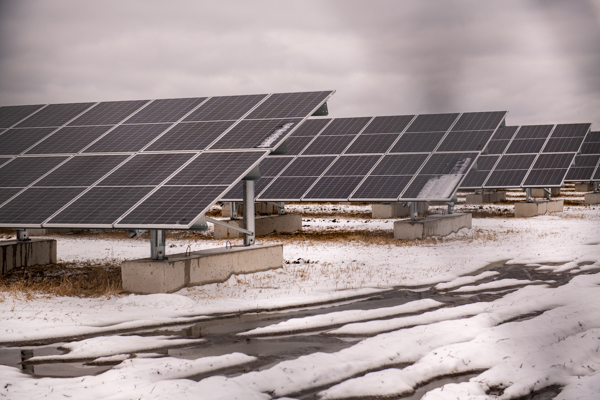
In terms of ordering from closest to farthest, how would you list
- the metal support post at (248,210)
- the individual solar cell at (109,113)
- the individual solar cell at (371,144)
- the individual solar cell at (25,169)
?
the individual solar cell at (25,169) → the metal support post at (248,210) → the individual solar cell at (109,113) → the individual solar cell at (371,144)

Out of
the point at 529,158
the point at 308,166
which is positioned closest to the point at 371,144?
the point at 308,166

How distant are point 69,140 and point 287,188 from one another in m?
9.95

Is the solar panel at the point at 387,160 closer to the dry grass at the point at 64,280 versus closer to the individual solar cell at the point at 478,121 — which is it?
the individual solar cell at the point at 478,121

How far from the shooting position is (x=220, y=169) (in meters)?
15.0

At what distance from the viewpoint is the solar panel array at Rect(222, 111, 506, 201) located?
24734 millimetres

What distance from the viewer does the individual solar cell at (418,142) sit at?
91.0ft

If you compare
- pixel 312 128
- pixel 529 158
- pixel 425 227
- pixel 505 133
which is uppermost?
pixel 505 133

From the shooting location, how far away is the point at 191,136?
17.2 m

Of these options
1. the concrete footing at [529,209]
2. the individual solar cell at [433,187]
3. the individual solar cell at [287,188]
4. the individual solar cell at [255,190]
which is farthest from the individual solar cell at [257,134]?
the concrete footing at [529,209]

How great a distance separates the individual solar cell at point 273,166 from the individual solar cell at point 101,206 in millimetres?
13172

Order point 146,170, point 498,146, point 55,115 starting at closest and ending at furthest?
point 146,170
point 55,115
point 498,146

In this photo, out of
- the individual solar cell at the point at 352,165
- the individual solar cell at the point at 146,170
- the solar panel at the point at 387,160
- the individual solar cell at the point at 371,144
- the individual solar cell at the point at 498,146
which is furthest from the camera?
the individual solar cell at the point at 498,146

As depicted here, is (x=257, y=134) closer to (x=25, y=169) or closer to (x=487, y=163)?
(x=25, y=169)

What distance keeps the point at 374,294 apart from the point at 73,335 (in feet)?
19.9
